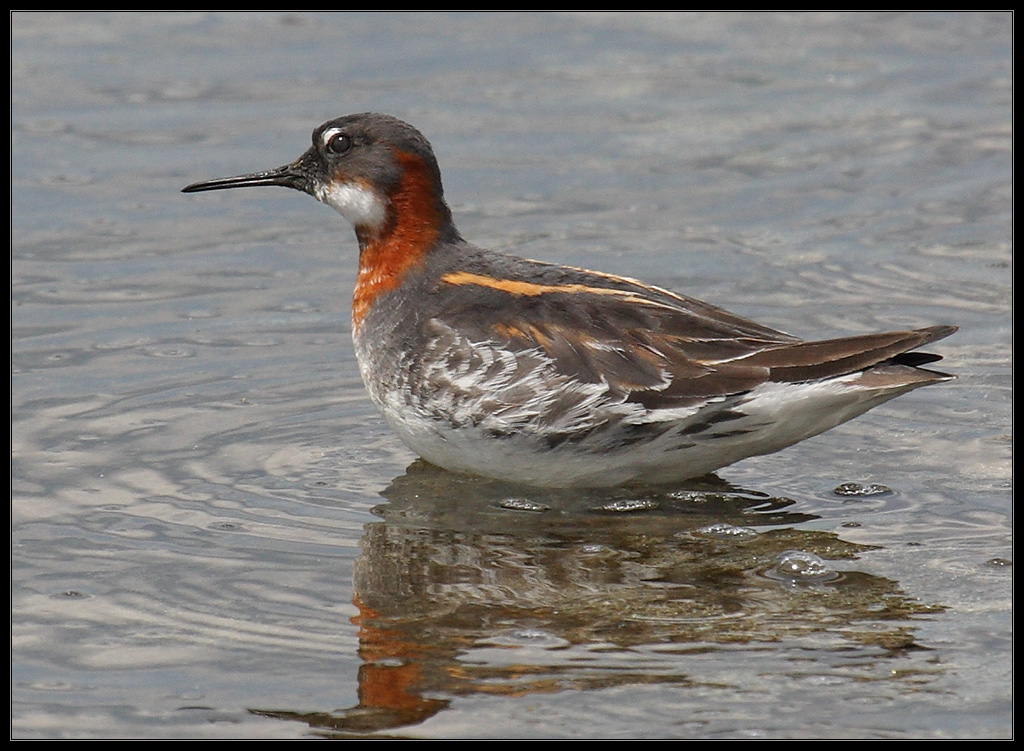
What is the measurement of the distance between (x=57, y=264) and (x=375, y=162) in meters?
3.96

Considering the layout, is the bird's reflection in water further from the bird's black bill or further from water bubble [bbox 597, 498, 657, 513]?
the bird's black bill

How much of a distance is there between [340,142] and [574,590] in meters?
3.35

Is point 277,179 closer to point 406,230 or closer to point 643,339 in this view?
point 406,230

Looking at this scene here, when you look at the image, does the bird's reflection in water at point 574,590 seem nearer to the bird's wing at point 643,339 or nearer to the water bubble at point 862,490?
the water bubble at point 862,490

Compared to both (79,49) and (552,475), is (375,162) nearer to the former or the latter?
(552,475)

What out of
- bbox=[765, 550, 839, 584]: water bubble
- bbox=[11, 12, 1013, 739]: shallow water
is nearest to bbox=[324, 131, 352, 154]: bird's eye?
bbox=[11, 12, 1013, 739]: shallow water

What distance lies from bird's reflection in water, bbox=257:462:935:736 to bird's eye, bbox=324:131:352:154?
6.48ft

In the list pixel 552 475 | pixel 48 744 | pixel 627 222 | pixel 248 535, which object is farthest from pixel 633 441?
pixel 627 222

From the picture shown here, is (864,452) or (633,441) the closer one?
(633,441)

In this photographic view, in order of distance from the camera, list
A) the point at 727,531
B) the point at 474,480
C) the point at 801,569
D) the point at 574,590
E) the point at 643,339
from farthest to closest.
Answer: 1. the point at 474,480
2. the point at 643,339
3. the point at 727,531
4. the point at 801,569
5. the point at 574,590

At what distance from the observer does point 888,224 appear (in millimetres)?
13633

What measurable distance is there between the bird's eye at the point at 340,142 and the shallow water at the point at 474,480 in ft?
5.39

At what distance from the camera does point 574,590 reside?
27.1ft

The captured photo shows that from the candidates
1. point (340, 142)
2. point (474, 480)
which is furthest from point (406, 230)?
point (474, 480)
